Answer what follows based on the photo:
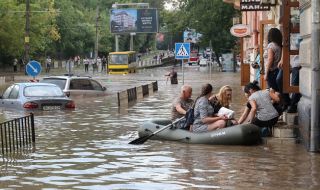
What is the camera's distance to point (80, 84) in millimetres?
29047

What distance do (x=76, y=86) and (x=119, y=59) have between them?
47.7 metres

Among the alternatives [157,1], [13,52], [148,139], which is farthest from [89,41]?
[148,139]

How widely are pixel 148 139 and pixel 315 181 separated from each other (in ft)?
18.5

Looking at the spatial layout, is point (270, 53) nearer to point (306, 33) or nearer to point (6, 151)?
point (306, 33)

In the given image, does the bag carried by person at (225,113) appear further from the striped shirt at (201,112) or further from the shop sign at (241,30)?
the shop sign at (241,30)

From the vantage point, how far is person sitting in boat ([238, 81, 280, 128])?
1425cm

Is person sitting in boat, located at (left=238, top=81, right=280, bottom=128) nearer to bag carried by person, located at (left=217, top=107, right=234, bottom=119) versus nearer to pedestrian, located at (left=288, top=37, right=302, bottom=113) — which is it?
bag carried by person, located at (left=217, top=107, right=234, bottom=119)

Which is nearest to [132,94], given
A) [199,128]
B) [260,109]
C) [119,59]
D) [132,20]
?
[199,128]

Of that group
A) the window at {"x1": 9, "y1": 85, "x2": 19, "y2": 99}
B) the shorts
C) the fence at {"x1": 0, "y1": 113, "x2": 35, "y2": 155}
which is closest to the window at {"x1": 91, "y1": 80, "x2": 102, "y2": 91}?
the window at {"x1": 9, "y1": 85, "x2": 19, "y2": 99}

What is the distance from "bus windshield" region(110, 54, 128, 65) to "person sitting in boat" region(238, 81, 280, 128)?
61843mm

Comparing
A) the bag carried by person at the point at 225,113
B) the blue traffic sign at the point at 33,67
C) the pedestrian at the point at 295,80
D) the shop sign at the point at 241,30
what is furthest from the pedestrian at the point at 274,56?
the shop sign at the point at 241,30

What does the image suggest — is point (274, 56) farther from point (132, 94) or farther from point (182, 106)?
point (132, 94)

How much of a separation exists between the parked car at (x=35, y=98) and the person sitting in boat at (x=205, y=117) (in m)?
8.77

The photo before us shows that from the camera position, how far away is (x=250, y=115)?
14.3 m
